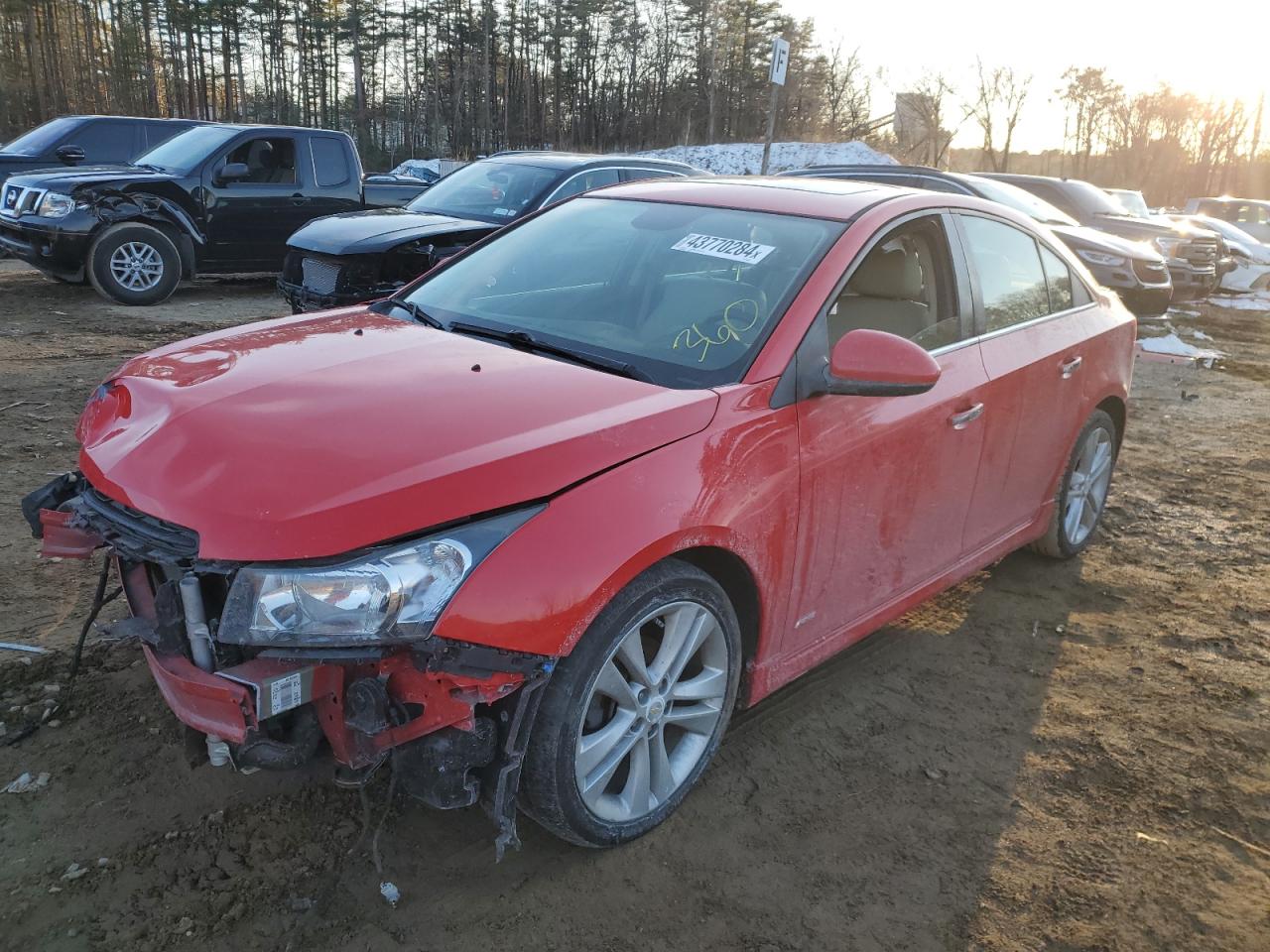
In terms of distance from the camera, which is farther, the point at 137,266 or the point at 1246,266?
the point at 1246,266

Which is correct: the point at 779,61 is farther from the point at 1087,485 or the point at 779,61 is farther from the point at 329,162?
the point at 1087,485

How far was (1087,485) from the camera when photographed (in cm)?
470

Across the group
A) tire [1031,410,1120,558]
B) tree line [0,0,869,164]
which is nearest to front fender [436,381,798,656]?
tire [1031,410,1120,558]

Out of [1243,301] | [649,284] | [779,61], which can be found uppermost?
[779,61]

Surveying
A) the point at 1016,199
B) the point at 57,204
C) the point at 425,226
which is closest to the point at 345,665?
the point at 425,226

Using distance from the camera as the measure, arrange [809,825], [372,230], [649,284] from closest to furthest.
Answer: [809,825], [649,284], [372,230]

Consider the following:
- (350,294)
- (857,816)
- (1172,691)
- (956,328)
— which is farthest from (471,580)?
(350,294)

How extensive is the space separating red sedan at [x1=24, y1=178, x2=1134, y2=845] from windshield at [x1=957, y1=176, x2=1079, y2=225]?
774cm

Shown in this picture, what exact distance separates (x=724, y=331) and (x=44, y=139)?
12.3 meters

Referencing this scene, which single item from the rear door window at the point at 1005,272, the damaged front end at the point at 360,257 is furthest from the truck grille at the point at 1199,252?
the rear door window at the point at 1005,272

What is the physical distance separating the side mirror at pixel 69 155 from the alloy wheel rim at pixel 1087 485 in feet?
37.6

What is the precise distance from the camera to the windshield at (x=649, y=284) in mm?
2912

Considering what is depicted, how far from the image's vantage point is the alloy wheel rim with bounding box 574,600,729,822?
2457mm

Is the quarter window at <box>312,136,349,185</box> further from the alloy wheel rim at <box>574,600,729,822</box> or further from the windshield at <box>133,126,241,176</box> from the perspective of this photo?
the alloy wheel rim at <box>574,600,729,822</box>
